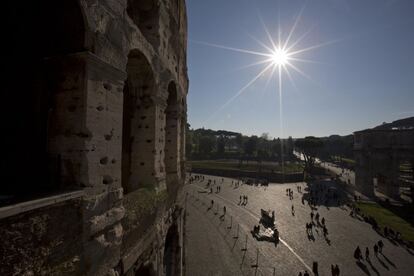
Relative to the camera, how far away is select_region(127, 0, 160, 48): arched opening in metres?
6.64

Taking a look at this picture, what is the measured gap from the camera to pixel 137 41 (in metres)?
5.29

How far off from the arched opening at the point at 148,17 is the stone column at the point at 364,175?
129 ft

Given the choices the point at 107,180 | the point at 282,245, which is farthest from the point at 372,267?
the point at 107,180

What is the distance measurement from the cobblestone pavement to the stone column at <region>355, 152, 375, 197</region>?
966cm

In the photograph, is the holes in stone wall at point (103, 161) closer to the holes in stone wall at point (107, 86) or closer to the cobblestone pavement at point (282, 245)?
the holes in stone wall at point (107, 86)

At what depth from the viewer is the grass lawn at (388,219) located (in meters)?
20.6

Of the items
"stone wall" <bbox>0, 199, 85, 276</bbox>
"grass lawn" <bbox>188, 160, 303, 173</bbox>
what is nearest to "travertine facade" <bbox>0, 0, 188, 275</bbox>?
"stone wall" <bbox>0, 199, 85, 276</bbox>

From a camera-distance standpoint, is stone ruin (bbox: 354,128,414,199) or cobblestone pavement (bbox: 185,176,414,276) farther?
stone ruin (bbox: 354,128,414,199)

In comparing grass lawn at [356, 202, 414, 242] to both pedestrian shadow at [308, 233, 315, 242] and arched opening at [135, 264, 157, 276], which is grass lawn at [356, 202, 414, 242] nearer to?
pedestrian shadow at [308, 233, 315, 242]

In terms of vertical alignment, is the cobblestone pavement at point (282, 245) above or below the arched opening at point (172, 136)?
below

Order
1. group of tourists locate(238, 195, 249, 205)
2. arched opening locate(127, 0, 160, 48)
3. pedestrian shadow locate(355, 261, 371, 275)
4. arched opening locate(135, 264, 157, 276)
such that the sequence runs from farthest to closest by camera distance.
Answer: group of tourists locate(238, 195, 249, 205), pedestrian shadow locate(355, 261, 371, 275), arched opening locate(127, 0, 160, 48), arched opening locate(135, 264, 157, 276)

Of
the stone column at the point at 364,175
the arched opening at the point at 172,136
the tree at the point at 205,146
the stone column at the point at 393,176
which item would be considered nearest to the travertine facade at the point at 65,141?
the arched opening at the point at 172,136

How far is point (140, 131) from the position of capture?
639 cm

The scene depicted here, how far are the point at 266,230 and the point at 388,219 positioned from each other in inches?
538
